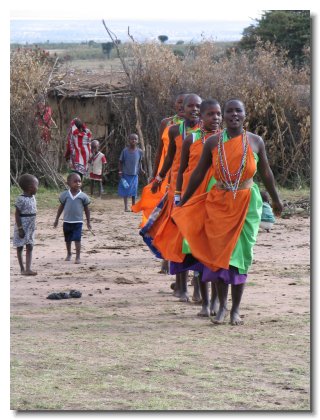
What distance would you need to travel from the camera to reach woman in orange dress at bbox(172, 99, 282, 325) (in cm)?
659

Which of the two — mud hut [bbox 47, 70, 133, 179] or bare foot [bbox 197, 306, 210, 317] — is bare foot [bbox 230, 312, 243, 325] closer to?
bare foot [bbox 197, 306, 210, 317]

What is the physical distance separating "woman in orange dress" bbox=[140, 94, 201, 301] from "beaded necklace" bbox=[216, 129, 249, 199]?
0.89m

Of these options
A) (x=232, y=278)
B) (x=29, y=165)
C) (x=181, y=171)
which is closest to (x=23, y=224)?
(x=181, y=171)

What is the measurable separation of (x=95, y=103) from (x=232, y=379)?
10903 millimetres

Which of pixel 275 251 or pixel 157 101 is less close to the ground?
pixel 157 101

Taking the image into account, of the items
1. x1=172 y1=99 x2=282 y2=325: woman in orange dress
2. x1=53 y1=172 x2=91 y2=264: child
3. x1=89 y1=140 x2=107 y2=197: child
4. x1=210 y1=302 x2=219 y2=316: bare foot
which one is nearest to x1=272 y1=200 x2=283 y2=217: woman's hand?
x1=172 y1=99 x2=282 y2=325: woman in orange dress

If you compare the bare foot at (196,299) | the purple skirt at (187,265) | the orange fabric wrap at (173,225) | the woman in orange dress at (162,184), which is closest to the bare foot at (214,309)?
the purple skirt at (187,265)

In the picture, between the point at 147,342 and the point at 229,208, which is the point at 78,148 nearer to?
the point at 229,208

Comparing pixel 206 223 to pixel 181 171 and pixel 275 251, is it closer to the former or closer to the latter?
pixel 181 171

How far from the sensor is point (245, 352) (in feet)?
20.2

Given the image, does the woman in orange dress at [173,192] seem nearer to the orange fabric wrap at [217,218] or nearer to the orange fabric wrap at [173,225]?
the orange fabric wrap at [173,225]

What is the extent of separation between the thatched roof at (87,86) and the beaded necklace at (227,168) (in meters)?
9.26

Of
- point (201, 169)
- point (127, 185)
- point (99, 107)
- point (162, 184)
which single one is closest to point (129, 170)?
point (127, 185)

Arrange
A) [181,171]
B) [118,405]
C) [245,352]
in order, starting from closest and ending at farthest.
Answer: [118,405]
[245,352]
[181,171]
